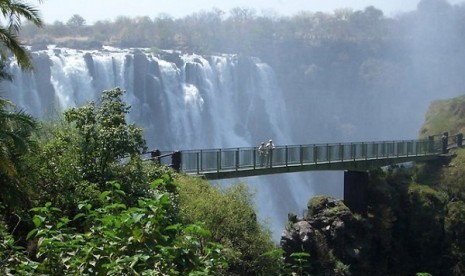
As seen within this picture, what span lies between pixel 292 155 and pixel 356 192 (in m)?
4.94

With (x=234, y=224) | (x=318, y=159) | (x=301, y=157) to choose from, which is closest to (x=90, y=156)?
(x=234, y=224)

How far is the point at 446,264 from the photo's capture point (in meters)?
33.5

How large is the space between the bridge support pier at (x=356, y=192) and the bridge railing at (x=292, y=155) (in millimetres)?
892

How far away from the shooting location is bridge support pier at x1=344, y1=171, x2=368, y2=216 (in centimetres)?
3334

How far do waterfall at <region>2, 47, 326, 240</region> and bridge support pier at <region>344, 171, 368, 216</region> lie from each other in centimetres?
2655

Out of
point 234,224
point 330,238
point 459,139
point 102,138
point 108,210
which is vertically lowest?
point 330,238

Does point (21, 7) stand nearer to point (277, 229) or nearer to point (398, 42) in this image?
point (277, 229)

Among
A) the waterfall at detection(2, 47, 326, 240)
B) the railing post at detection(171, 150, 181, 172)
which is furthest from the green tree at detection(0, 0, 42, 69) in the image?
the waterfall at detection(2, 47, 326, 240)

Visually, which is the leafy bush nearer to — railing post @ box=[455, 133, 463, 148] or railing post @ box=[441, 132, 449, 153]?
railing post @ box=[441, 132, 449, 153]

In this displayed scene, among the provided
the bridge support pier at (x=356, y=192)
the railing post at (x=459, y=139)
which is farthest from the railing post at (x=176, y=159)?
the railing post at (x=459, y=139)

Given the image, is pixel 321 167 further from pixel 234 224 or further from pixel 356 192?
pixel 234 224

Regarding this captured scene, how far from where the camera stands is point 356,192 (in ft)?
110

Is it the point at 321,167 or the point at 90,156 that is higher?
the point at 321,167

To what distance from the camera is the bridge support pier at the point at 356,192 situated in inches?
1313
